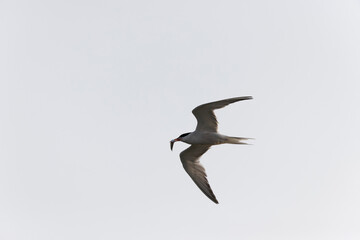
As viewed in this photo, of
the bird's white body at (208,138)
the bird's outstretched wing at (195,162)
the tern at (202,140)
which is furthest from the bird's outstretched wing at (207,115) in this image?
the bird's outstretched wing at (195,162)

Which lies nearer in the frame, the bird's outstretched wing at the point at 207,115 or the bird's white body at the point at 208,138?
the bird's outstretched wing at the point at 207,115

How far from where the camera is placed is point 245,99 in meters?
11.8

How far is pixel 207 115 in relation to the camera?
13.3 metres

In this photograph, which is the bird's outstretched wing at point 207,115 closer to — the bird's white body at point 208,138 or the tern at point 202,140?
the tern at point 202,140

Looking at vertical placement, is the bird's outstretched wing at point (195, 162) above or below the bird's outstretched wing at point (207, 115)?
below

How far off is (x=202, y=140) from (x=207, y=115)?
79 centimetres

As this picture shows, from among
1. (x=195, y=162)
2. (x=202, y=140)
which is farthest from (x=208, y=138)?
(x=195, y=162)

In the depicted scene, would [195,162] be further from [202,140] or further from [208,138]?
[208,138]

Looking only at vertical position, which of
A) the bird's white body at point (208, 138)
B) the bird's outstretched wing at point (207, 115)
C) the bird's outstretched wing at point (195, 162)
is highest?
the bird's outstretched wing at point (207, 115)

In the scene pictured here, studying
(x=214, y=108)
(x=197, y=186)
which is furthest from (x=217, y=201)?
(x=214, y=108)

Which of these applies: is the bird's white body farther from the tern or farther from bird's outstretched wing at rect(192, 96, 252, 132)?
bird's outstretched wing at rect(192, 96, 252, 132)

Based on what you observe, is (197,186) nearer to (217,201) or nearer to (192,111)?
(217,201)

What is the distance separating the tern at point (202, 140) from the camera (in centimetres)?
1306

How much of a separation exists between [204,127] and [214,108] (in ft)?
2.66
